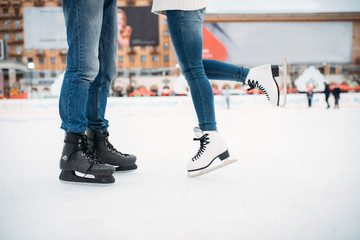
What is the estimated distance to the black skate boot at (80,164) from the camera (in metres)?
0.98

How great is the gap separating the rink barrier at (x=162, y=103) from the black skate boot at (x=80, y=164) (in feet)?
27.5

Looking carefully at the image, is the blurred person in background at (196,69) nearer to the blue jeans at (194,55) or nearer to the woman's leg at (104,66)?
the blue jeans at (194,55)

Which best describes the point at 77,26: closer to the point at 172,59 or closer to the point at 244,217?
the point at 244,217

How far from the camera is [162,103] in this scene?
9.73 m

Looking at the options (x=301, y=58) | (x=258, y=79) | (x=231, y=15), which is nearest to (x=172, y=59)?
(x=231, y=15)

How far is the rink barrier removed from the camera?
880cm

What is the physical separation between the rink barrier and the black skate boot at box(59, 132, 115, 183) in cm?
839

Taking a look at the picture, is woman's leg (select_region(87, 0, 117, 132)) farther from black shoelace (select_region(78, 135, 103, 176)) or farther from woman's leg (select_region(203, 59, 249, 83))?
woman's leg (select_region(203, 59, 249, 83))

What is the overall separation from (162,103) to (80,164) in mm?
8760

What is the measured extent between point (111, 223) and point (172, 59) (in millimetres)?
28486

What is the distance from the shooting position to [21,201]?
81 centimetres

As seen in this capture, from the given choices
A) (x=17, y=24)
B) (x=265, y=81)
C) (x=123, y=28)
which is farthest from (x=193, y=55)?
(x=17, y=24)

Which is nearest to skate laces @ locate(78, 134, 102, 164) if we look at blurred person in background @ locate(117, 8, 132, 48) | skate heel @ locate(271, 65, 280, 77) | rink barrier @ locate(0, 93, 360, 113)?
skate heel @ locate(271, 65, 280, 77)

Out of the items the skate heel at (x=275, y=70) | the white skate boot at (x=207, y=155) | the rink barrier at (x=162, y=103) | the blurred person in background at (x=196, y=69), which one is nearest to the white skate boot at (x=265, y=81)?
the skate heel at (x=275, y=70)
